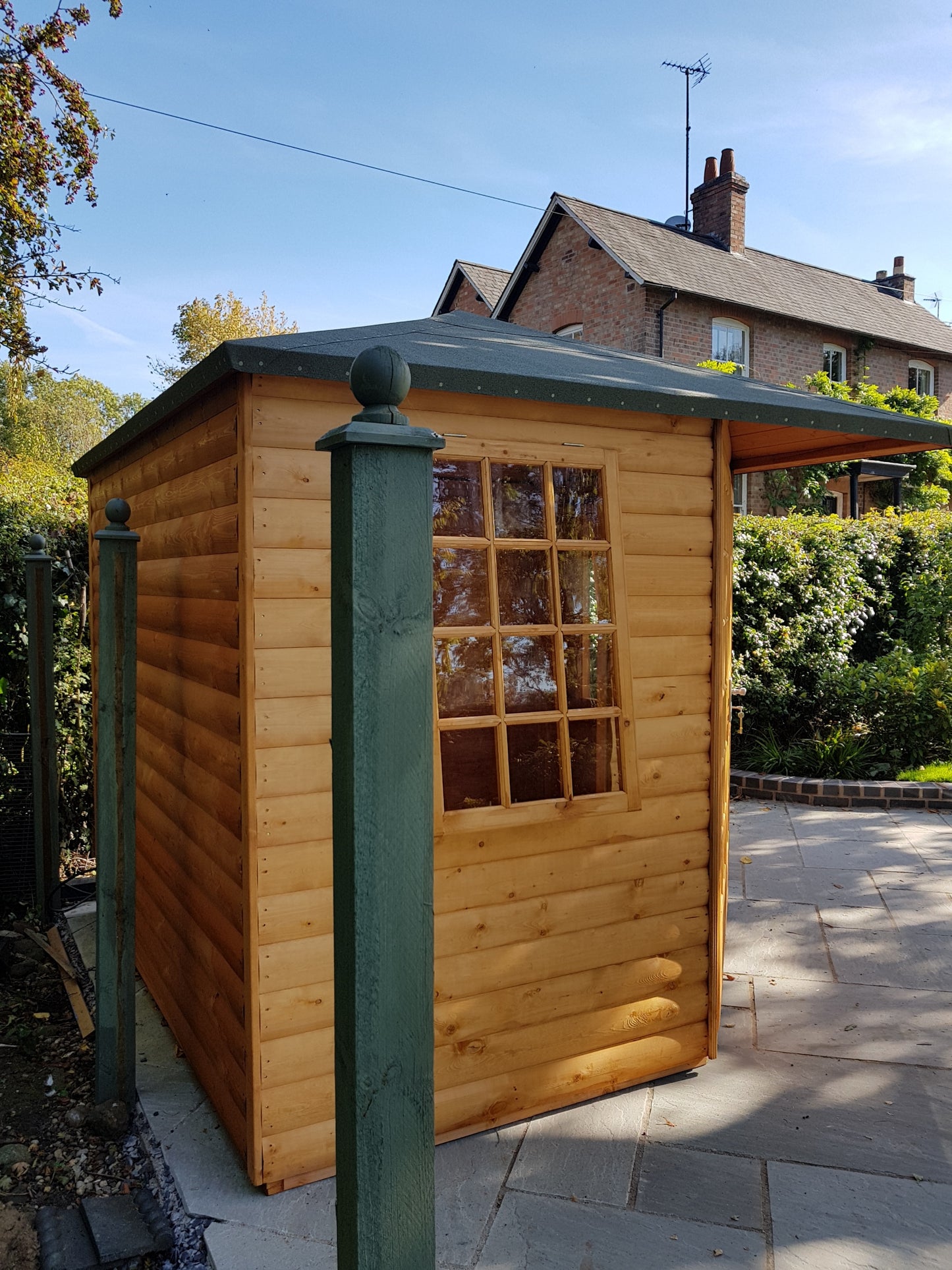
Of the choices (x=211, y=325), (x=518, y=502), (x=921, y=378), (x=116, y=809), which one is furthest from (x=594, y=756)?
(x=211, y=325)

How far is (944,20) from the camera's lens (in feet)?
18.8

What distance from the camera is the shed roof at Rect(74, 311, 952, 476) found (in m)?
2.51

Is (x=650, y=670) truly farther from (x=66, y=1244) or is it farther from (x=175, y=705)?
(x=66, y=1244)

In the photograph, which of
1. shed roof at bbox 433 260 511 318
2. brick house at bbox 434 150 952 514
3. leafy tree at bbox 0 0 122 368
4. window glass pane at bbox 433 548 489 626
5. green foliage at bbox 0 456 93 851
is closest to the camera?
window glass pane at bbox 433 548 489 626

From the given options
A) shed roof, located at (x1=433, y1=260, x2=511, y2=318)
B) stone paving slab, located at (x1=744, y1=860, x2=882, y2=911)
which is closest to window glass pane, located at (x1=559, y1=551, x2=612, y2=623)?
stone paving slab, located at (x1=744, y1=860, x2=882, y2=911)

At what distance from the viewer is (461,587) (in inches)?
117

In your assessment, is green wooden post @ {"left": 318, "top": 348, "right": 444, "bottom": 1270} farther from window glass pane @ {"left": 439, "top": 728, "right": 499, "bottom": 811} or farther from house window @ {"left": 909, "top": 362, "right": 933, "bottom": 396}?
house window @ {"left": 909, "top": 362, "right": 933, "bottom": 396}

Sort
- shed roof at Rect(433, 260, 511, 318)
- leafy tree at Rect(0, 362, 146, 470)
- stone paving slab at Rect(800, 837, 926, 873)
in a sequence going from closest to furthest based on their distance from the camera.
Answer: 1. stone paving slab at Rect(800, 837, 926, 873)
2. shed roof at Rect(433, 260, 511, 318)
3. leafy tree at Rect(0, 362, 146, 470)

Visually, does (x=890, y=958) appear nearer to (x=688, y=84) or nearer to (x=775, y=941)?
(x=775, y=941)

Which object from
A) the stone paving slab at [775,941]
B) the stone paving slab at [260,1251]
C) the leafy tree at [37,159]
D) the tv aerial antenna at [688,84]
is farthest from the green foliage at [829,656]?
the tv aerial antenna at [688,84]

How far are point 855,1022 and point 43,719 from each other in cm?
446

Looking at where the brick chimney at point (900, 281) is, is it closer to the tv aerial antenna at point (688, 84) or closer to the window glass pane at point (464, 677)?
the tv aerial antenna at point (688, 84)

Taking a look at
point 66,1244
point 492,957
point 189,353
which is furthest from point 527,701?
point 189,353

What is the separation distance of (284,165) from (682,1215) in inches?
759
